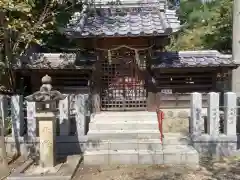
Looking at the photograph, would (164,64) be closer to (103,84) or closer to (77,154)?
(103,84)

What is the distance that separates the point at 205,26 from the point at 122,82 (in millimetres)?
16861

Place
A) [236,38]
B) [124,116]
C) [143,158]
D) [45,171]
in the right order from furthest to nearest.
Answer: [124,116]
[236,38]
[143,158]
[45,171]

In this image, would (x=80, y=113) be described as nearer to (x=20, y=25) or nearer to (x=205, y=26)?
(x=20, y=25)

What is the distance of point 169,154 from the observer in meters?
8.73

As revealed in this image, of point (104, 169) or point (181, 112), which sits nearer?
point (104, 169)

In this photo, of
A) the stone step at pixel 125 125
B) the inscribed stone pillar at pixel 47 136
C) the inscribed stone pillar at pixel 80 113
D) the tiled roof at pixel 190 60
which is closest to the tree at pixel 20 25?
the inscribed stone pillar at pixel 80 113

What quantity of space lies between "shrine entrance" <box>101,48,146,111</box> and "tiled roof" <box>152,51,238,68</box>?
77 centimetres

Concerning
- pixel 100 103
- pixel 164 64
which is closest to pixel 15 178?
pixel 100 103

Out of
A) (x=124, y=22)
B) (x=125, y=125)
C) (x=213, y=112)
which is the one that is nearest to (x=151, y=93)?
(x=125, y=125)

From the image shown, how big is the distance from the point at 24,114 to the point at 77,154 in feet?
7.96

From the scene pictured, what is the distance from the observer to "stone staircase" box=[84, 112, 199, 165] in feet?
28.6

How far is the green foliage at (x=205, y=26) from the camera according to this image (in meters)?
19.2

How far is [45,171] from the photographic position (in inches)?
314

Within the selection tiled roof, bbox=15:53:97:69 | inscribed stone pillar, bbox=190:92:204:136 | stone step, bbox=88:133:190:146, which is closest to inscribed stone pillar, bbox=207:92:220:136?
inscribed stone pillar, bbox=190:92:204:136
